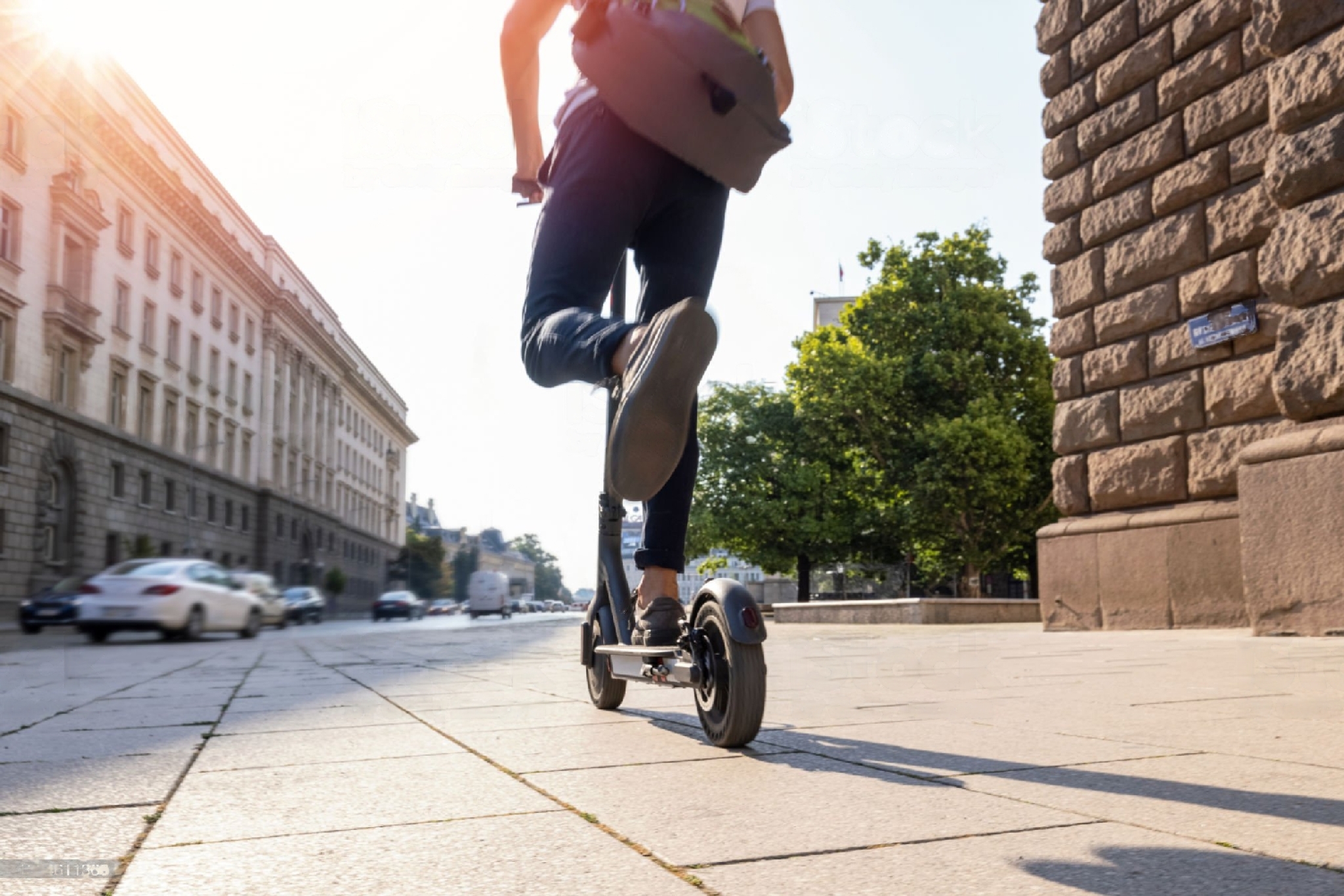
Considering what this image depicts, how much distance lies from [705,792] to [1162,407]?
22.3 feet

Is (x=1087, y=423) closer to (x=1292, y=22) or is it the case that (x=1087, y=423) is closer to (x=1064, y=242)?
(x=1064, y=242)

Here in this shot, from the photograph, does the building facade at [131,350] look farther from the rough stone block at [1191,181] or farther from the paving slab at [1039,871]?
the paving slab at [1039,871]

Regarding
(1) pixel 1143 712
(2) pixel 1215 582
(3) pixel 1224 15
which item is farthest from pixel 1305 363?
(1) pixel 1143 712

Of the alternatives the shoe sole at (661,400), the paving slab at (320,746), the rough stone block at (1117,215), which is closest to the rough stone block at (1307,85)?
the rough stone block at (1117,215)

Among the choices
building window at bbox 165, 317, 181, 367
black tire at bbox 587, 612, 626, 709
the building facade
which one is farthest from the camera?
building window at bbox 165, 317, 181, 367

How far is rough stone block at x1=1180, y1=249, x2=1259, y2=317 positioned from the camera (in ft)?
23.9

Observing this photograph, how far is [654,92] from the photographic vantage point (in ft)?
8.02

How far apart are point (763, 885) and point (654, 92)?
1.70 meters

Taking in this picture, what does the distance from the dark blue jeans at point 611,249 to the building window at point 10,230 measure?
3362 cm

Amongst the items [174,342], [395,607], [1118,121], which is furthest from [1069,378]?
[395,607]

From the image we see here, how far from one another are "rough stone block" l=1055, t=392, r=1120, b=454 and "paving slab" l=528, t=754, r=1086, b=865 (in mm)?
6732

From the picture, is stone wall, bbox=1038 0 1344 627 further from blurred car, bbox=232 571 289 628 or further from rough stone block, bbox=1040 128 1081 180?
blurred car, bbox=232 571 289 628

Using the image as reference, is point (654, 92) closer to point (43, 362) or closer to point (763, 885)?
point (763, 885)

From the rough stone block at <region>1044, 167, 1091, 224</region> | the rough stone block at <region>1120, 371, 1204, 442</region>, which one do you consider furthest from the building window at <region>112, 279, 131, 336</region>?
the rough stone block at <region>1120, 371, 1204, 442</region>
